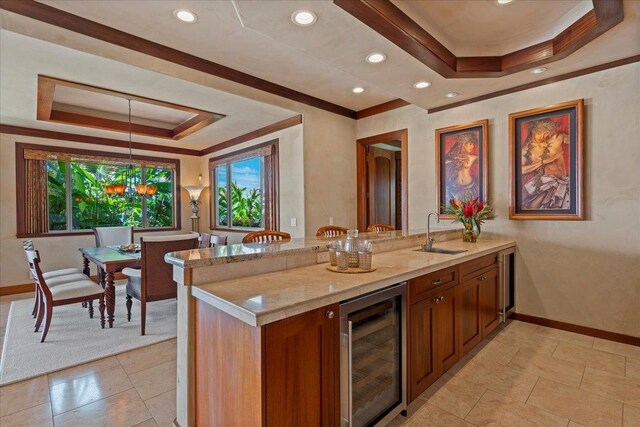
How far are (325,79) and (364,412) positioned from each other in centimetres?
344

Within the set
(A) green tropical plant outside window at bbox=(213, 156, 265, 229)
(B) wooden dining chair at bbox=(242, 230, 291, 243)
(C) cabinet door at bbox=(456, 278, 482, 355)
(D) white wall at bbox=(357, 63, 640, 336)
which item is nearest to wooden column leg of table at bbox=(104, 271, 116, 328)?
(B) wooden dining chair at bbox=(242, 230, 291, 243)

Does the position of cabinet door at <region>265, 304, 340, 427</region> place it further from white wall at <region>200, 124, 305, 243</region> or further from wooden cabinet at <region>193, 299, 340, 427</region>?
white wall at <region>200, 124, 305, 243</region>

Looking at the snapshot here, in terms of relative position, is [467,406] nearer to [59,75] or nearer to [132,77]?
[132,77]

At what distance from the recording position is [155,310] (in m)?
4.09

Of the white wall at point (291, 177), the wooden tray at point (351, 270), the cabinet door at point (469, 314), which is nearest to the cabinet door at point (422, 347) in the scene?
the wooden tray at point (351, 270)

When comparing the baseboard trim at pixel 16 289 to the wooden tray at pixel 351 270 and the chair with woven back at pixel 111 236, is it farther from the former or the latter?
the wooden tray at pixel 351 270

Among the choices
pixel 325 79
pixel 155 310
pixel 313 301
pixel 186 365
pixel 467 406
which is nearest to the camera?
pixel 313 301

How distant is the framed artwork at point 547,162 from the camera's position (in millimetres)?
3148

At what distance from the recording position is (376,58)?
2.76 meters

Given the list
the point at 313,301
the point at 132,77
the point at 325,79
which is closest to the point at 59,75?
the point at 132,77

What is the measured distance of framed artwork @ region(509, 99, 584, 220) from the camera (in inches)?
124

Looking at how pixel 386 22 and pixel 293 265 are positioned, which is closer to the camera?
pixel 293 265

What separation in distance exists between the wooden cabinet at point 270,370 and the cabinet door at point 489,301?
1.96 m

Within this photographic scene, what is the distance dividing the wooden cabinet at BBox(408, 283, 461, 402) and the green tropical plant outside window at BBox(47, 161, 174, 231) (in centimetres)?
609
